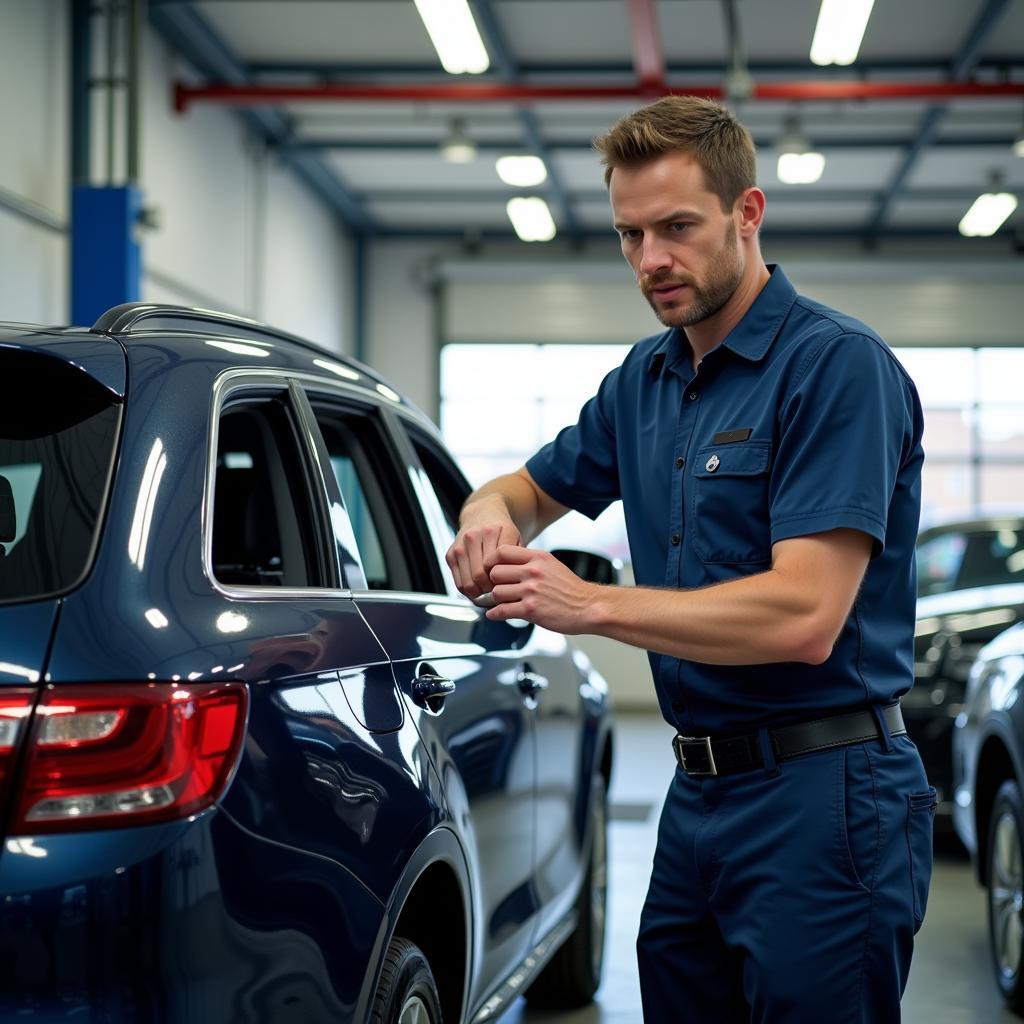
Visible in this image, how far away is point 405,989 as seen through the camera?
2297mm

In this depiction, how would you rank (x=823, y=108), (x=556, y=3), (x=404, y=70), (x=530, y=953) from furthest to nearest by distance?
(x=823, y=108) < (x=404, y=70) < (x=556, y=3) < (x=530, y=953)

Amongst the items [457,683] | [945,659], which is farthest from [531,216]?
[457,683]

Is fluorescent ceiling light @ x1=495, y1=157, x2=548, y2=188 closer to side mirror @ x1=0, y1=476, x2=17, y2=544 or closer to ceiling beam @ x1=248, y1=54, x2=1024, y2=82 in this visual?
ceiling beam @ x1=248, y1=54, x2=1024, y2=82

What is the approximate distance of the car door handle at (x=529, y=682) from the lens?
3256mm

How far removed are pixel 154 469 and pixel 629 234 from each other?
29.5 inches

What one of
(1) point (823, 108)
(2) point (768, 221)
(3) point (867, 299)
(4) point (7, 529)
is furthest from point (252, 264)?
(4) point (7, 529)

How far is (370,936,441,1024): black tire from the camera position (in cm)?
221

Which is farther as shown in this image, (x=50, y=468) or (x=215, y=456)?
(x=215, y=456)

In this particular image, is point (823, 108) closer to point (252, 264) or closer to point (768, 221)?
point (768, 221)

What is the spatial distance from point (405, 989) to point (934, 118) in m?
11.3

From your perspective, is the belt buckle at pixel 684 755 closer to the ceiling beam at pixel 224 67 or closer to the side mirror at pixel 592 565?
the side mirror at pixel 592 565

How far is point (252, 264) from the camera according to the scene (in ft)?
40.8

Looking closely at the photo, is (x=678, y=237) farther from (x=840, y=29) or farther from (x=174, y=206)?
(x=174, y=206)

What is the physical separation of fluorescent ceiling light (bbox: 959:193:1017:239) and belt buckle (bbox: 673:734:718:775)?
1178 cm
